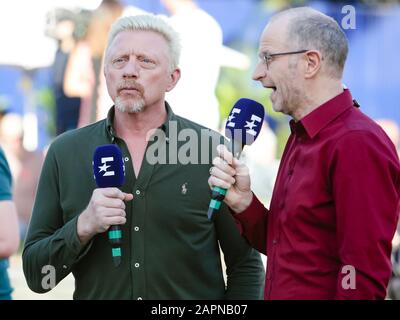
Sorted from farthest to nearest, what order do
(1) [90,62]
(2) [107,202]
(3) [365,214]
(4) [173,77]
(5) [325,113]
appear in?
1. (1) [90,62]
2. (4) [173,77]
3. (2) [107,202]
4. (5) [325,113]
5. (3) [365,214]

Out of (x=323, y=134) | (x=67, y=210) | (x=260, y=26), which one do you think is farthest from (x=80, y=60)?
(x=323, y=134)

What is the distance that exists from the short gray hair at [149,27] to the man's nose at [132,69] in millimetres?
138

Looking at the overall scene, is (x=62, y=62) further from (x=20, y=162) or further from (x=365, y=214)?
(x=365, y=214)

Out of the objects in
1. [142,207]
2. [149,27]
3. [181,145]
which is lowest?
[142,207]

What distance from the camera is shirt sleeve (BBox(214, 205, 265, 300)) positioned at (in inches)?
120

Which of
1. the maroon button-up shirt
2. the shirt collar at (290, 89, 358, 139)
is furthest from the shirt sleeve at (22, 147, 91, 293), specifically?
the shirt collar at (290, 89, 358, 139)

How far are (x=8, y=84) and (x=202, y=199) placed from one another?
602 cm

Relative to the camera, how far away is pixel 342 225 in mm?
2348

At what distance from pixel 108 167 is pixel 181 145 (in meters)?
0.41

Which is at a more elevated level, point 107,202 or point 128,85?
point 128,85

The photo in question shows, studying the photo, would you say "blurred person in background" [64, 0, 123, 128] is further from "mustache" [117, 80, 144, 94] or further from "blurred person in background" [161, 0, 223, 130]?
"mustache" [117, 80, 144, 94]

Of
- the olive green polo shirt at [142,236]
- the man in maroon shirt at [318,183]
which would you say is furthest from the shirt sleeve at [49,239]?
the man in maroon shirt at [318,183]

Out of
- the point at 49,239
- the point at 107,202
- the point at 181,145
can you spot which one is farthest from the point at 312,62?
the point at 49,239

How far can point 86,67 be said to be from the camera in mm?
8570
